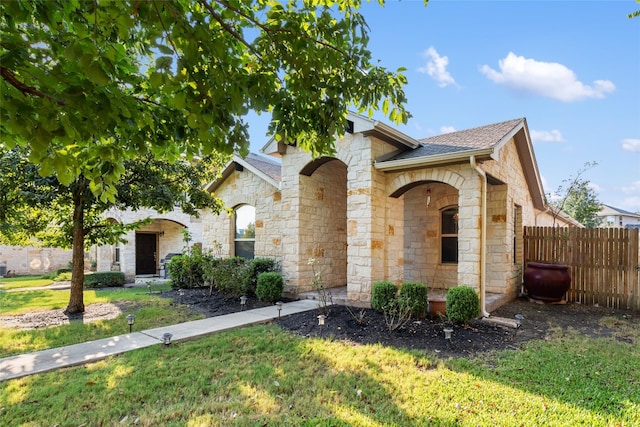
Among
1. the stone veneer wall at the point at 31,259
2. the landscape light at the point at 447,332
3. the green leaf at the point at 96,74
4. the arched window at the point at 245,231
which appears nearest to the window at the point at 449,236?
the landscape light at the point at 447,332

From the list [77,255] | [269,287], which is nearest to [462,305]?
[269,287]

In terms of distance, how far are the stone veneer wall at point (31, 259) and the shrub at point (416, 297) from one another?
20455 millimetres

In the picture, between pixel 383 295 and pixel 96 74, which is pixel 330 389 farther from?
pixel 96 74

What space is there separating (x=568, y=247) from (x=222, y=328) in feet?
28.4

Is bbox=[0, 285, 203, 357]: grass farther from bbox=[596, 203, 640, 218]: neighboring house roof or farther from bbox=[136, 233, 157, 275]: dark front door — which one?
bbox=[596, 203, 640, 218]: neighboring house roof

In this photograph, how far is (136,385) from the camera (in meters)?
3.63

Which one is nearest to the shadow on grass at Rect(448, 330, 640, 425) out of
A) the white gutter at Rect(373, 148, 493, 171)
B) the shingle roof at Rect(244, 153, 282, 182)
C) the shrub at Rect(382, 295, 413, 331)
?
the shrub at Rect(382, 295, 413, 331)

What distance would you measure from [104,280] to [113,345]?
10633 millimetres

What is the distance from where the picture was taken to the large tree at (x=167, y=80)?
5.92ft

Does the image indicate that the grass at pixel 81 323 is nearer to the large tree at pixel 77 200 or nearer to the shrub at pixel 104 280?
the large tree at pixel 77 200

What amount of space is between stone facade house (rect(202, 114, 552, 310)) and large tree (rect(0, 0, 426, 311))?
4.07m

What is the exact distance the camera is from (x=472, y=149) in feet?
20.7

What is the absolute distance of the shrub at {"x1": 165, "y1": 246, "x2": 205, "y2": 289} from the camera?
34.6 ft

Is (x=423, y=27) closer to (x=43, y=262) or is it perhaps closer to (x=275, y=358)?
(x=275, y=358)
